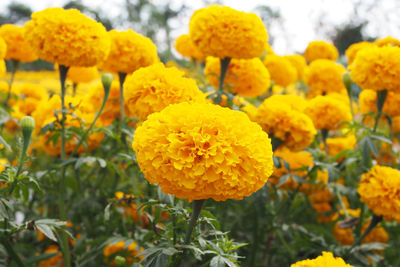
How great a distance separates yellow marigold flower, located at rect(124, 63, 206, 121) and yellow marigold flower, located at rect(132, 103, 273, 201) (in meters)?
0.41

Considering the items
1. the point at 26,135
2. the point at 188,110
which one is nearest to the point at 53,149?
the point at 26,135

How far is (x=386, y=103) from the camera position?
7.45 feet

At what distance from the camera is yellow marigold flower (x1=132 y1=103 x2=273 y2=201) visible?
978mm

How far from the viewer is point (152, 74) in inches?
60.4

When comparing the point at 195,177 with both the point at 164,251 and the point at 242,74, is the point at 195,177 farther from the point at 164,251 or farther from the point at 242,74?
the point at 242,74

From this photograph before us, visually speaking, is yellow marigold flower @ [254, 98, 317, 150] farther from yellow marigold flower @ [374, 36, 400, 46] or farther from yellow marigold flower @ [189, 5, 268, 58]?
yellow marigold flower @ [374, 36, 400, 46]

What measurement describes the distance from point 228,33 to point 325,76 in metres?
1.41

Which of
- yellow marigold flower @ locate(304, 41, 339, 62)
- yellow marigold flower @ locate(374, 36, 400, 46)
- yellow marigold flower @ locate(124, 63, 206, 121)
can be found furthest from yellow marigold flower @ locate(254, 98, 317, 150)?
yellow marigold flower @ locate(304, 41, 339, 62)

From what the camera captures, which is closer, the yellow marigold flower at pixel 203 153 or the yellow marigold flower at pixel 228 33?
the yellow marigold flower at pixel 203 153

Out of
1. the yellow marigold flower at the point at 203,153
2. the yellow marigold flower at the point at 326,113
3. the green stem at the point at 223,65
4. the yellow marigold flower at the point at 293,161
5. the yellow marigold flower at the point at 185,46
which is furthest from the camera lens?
the yellow marigold flower at the point at 185,46

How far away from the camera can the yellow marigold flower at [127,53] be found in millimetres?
2051

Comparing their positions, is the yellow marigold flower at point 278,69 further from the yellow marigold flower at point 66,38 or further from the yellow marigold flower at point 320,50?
the yellow marigold flower at point 66,38

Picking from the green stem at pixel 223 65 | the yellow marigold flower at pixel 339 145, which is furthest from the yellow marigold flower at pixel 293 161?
the green stem at pixel 223 65

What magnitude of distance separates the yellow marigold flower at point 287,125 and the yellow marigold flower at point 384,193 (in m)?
0.35
